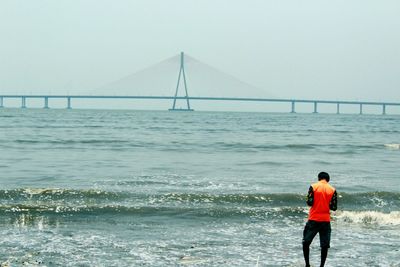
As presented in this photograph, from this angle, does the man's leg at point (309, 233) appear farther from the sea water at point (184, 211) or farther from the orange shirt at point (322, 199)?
the sea water at point (184, 211)

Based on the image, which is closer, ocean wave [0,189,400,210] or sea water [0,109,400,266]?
sea water [0,109,400,266]

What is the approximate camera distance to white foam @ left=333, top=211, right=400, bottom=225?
1343cm

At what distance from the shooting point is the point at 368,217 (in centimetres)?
1380

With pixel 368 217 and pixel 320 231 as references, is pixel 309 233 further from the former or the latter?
pixel 368 217

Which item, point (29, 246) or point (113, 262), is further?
point (29, 246)

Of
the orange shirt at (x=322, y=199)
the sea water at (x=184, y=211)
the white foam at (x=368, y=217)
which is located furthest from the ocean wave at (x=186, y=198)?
the orange shirt at (x=322, y=199)

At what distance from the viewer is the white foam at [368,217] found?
13.4 metres

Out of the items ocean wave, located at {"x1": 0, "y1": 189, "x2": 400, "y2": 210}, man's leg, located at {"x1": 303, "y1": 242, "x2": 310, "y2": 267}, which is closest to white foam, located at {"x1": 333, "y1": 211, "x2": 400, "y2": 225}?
ocean wave, located at {"x1": 0, "y1": 189, "x2": 400, "y2": 210}

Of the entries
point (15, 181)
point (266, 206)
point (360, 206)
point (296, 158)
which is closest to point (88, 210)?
point (266, 206)

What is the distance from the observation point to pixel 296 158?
30.2m

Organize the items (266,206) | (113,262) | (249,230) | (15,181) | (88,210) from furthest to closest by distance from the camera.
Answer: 1. (15,181)
2. (266,206)
3. (88,210)
4. (249,230)
5. (113,262)

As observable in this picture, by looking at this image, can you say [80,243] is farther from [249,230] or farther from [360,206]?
[360,206]

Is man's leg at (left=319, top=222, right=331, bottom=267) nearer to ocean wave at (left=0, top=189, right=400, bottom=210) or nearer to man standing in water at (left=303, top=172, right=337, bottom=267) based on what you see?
man standing in water at (left=303, top=172, right=337, bottom=267)

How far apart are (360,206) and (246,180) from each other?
545 centimetres
